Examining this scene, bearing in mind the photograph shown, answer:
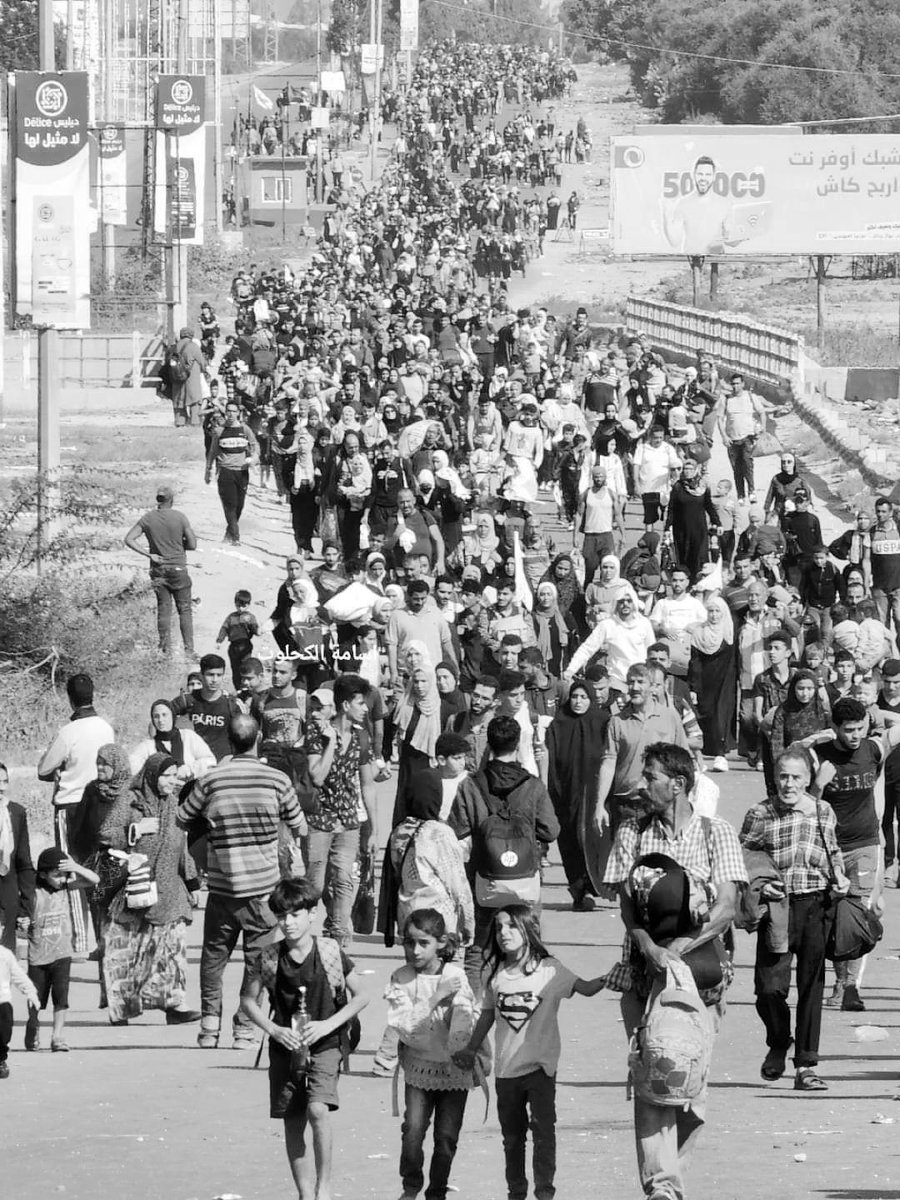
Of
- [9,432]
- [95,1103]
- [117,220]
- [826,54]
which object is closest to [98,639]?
[95,1103]

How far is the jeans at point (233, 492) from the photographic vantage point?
24.4 metres

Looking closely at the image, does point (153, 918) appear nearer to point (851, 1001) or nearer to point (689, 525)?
point (851, 1001)

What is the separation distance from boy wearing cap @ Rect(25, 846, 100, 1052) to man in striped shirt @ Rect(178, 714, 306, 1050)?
64 cm

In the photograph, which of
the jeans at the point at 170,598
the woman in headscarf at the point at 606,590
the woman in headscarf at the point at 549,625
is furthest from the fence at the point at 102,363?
the woman in headscarf at the point at 549,625

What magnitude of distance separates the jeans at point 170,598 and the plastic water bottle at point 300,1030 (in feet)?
39.0

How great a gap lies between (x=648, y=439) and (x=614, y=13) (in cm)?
12532

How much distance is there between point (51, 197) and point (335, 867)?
11369mm

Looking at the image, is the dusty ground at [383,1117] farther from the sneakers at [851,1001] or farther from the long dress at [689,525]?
the long dress at [689,525]

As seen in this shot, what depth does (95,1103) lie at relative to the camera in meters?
10.2

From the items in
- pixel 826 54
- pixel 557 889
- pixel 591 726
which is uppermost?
pixel 826 54

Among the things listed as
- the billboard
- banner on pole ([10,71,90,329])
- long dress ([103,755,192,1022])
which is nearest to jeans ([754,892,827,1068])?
long dress ([103,755,192,1022])

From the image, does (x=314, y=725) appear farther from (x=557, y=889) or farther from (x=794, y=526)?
(x=794, y=526)

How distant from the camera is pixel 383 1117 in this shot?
10102 mm

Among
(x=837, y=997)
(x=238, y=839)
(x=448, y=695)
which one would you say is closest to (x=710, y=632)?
(x=448, y=695)
